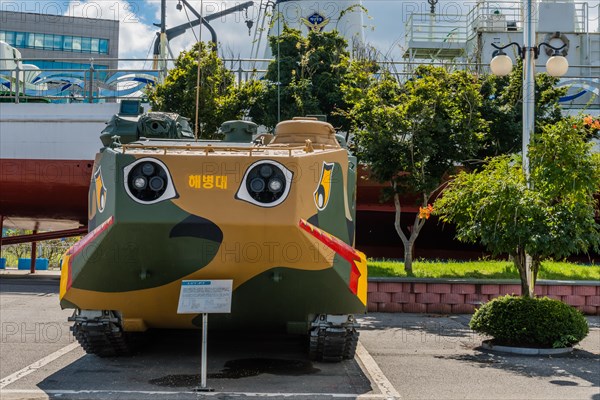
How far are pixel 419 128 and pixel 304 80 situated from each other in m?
3.86

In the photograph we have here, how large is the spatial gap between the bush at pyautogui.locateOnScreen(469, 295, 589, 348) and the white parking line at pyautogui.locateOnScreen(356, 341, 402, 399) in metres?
1.98

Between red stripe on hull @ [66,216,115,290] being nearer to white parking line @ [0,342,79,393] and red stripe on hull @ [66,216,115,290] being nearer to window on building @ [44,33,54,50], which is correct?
white parking line @ [0,342,79,393]

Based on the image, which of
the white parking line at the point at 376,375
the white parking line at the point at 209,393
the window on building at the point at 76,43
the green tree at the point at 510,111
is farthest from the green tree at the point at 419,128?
the window on building at the point at 76,43

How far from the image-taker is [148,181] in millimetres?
7793

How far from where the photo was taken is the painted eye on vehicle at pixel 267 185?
7.79 m

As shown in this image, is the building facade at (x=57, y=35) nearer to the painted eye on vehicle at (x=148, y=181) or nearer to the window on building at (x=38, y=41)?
the window on building at (x=38, y=41)

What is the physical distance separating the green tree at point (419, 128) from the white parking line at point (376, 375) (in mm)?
5961

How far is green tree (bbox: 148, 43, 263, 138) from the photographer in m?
19.3

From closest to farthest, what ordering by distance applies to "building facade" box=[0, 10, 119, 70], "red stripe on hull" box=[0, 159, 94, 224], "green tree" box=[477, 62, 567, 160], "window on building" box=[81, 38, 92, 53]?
"green tree" box=[477, 62, 567, 160]
"red stripe on hull" box=[0, 159, 94, 224]
"building facade" box=[0, 10, 119, 70]
"window on building" box=[81, 38, 92, 53]

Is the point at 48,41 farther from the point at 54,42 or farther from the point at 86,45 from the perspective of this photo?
the point at 86,45

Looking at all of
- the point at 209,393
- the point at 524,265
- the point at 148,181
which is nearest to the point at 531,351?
the point at 524,265

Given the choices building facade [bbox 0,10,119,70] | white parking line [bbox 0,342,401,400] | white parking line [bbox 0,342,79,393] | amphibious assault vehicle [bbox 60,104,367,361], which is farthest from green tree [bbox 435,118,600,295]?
building facade [bbox 0,10,119,70]

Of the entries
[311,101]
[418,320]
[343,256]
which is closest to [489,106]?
[311,101]

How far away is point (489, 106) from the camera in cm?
1819
